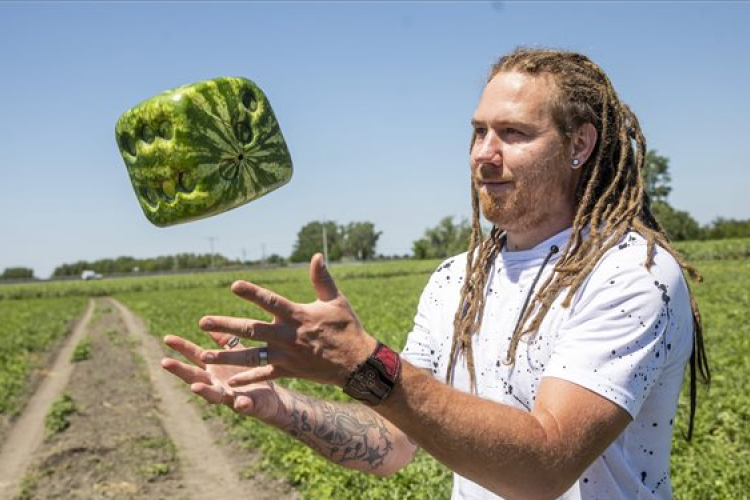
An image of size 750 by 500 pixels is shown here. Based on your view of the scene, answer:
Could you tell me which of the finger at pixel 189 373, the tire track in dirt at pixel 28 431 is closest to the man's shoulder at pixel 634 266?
the finger at pixel 189 373

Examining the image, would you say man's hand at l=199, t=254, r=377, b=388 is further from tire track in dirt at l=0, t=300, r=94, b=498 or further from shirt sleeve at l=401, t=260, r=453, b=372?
tire track in dirt at l=0, t=300, r=94, b=498

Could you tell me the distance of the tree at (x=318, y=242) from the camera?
68625 millimetres

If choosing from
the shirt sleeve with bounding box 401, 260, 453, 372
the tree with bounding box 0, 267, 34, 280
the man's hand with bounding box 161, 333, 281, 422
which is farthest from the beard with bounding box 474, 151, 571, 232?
the tree with bounding box 0, 267, 34, 280

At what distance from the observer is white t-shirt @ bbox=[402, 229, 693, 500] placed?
2102 mm

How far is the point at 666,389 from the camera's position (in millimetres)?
2256

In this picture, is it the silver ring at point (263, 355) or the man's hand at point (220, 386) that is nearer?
the silver ring at point (263, 355)

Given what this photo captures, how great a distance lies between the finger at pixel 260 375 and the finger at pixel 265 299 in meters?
0.20

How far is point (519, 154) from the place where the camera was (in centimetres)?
240

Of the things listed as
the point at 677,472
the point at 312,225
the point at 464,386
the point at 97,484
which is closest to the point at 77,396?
the point at 97,484

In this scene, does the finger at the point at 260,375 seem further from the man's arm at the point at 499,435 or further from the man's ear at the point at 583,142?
the man's ear at the point at 583,142

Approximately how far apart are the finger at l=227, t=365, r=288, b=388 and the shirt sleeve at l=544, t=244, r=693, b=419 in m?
0.74

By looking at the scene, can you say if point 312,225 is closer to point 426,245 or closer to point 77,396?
point 426,245

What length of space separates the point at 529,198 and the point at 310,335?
0.93 metres

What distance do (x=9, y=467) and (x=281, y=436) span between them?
3187 mm
